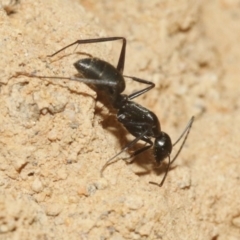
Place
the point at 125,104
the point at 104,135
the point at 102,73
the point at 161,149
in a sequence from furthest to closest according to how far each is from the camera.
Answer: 1. the point at 125,104
2. the point at 161,149
3. the point at 102,73
4. the point at 104,135

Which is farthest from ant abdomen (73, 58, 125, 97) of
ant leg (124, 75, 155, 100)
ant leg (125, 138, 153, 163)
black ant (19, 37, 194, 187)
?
ant leg (125, 138, 153, 163)

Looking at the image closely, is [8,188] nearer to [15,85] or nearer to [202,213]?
[15,85]

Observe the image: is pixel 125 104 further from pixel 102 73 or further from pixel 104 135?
pixel 104 135

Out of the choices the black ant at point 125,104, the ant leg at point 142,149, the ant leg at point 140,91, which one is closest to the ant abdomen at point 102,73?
the black ant at point 125,104

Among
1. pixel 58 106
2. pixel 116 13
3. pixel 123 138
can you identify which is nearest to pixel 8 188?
pixel 58 106

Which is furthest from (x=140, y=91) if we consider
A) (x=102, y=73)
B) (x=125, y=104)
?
(x=102, y=73)

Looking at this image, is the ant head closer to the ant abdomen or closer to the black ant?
the black ant
